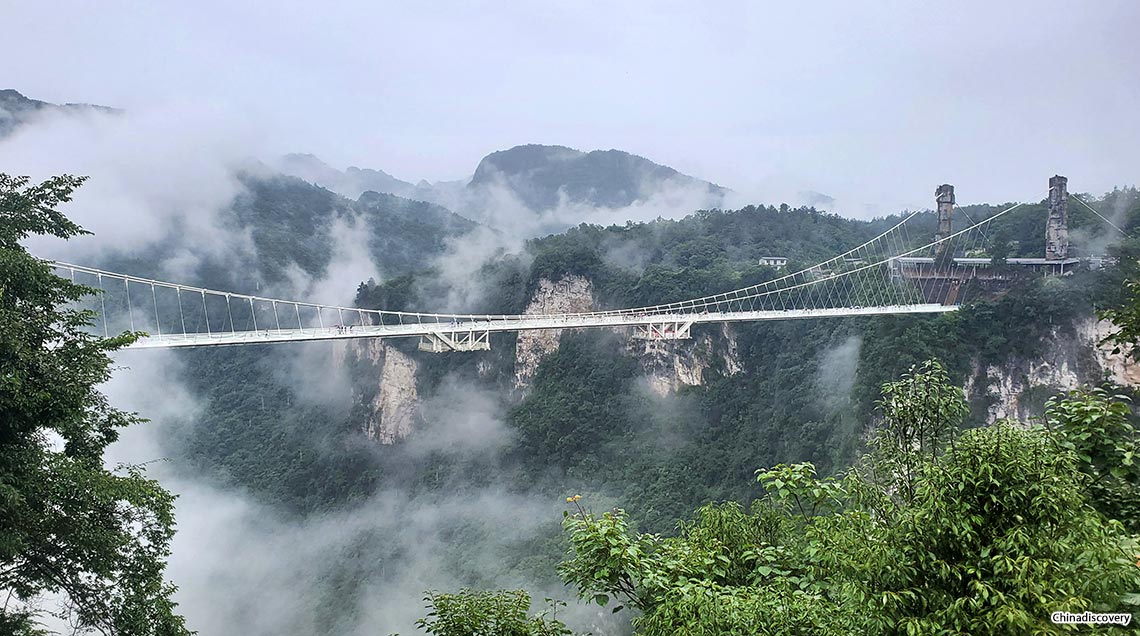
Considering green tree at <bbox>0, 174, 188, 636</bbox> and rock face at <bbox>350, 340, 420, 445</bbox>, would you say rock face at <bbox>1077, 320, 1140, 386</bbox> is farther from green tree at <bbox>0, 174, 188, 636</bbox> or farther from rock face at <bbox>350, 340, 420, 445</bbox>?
rock face at <bbox>350, 340, 420, 445</bbox>

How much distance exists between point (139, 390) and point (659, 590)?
34506mm

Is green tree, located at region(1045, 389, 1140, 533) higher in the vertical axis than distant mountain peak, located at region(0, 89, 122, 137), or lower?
lower

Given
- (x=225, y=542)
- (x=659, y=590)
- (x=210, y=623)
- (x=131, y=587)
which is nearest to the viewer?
(x=659, y=590)

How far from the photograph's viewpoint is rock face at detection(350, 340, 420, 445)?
26312 millimetres

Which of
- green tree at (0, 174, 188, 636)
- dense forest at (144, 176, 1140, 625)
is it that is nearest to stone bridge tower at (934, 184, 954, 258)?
dense forest at (144, 176, 1140, 625)

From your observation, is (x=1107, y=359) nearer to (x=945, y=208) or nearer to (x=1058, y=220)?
(x=1058, y=220)

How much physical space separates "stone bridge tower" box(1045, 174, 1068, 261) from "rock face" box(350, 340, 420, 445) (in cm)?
1938

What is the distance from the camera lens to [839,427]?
16.8 metres

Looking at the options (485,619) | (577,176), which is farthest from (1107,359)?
(577,176)

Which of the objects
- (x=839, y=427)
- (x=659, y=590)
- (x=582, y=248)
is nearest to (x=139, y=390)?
(x=582, y=248)

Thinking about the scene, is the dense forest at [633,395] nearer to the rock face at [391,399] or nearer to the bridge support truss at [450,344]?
the rock face at [391,399]

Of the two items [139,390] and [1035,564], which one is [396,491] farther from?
[1035,564]

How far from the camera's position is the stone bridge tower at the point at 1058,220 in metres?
16.4

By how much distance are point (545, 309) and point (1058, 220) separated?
48.0ft
